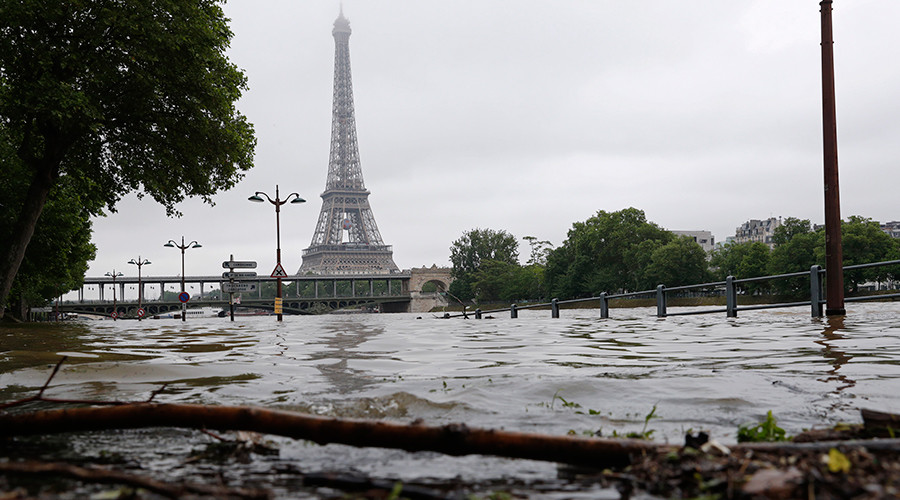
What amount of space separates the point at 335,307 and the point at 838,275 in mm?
122574

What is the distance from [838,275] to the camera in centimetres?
1120

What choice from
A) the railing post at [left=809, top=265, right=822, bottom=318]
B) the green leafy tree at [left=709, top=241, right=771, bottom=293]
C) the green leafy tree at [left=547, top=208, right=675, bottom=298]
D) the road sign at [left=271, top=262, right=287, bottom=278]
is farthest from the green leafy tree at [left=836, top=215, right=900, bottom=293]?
the railing post at [left=809, top=265, right=822, bottom=318]

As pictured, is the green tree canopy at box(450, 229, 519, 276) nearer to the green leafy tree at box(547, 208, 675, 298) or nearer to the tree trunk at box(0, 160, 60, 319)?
the green leafy tree at box(547, 208, 675, 298)

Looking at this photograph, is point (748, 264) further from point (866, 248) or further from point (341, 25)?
point (341, 25)

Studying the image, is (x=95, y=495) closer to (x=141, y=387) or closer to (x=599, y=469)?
(x=599, y=469)

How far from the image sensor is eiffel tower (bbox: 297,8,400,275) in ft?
425

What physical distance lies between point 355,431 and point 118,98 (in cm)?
1748

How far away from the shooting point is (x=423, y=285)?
475 ft

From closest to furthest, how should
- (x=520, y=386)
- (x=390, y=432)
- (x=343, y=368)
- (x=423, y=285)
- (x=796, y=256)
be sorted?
(x=390, y=432), (x=520, y=386), (x=343, y=368), (x=796, y=256), (x=423, y=285)

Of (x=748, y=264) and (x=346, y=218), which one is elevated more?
(x=346, y=218)

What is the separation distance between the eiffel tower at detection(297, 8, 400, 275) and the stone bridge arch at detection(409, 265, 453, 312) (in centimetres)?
502

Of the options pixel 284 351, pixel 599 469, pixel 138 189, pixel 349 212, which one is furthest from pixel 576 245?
pixel 599 469

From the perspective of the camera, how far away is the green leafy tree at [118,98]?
49.7ft

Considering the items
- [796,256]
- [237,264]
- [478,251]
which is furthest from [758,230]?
[237,264]
